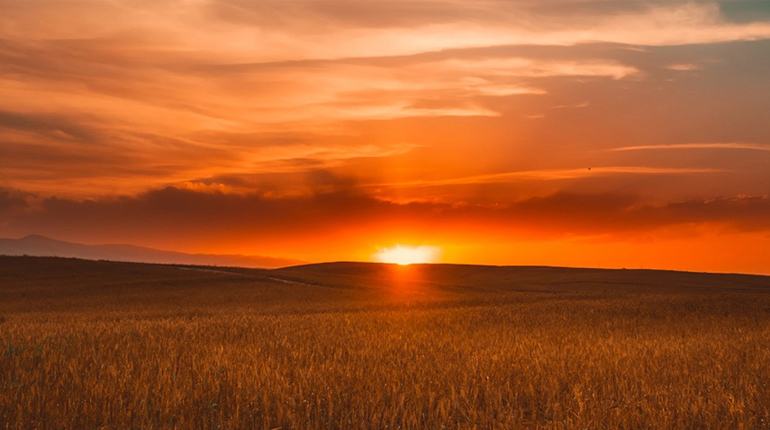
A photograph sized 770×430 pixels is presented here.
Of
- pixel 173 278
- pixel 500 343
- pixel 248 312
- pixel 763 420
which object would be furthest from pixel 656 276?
pixel 763 420

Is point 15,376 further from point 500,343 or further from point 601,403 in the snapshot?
point 500,343

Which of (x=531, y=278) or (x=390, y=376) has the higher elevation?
(x=531, y=278)

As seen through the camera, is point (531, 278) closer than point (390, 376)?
No

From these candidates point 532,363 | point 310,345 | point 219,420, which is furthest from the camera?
point 310,345

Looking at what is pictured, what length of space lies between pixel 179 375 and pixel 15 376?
2.32 m

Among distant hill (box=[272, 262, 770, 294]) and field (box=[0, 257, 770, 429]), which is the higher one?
distant hill (box=[272, 262, 770, 294])

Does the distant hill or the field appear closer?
the field

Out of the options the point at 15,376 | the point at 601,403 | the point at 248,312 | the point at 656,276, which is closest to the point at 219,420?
the point at 15,376

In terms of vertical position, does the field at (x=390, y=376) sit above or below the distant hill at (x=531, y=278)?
below

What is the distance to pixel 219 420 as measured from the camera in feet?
23.7

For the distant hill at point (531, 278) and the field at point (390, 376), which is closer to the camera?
the field at point (390, 376)

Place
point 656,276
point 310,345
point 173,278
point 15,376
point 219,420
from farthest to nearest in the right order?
point 656,276
point 173,278
point 310,345
point 15,376
point 219,420

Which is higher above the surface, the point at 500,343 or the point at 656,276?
the point at 656,276

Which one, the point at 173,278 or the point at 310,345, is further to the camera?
the point at 173,278
